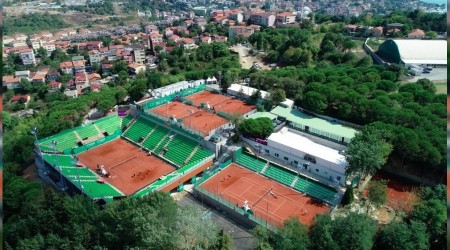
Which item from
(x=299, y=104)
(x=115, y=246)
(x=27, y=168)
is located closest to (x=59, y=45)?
(x=27, y=168)

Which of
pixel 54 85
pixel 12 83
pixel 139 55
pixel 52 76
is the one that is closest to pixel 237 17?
pixel 139 55

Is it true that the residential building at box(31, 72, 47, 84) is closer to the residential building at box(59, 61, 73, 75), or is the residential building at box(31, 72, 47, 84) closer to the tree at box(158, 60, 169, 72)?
the residential building at box(59, 61, 73, 75)

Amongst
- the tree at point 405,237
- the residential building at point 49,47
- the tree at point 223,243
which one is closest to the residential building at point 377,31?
the tree at point 405,237

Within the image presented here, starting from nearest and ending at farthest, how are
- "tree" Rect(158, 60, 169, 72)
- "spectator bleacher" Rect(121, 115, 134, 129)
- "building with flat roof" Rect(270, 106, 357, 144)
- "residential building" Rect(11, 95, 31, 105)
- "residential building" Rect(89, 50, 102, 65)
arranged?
"building with flat roof" Rect(270, 106, 357, 144) → "spectator bleacher" Rect(121, 115, 134, 129) → "residential building" Rect(11, 95, 31, 105) → "tree" Rect(158, 60, 169, 72) → "residential building" Rect(89, 50, 102, 65)

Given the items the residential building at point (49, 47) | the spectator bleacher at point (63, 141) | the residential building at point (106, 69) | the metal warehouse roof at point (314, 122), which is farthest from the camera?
the residential building at point (49, 47)

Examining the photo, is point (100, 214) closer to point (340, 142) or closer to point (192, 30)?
point (340, 142)

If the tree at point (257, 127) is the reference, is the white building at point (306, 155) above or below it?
below

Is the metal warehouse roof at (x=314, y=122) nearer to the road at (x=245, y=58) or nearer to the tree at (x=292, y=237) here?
the tree at (x=292, y=237)

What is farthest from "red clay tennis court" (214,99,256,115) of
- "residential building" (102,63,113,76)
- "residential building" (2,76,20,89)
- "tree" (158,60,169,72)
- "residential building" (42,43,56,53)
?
"residential building" (42,43,56,53)
